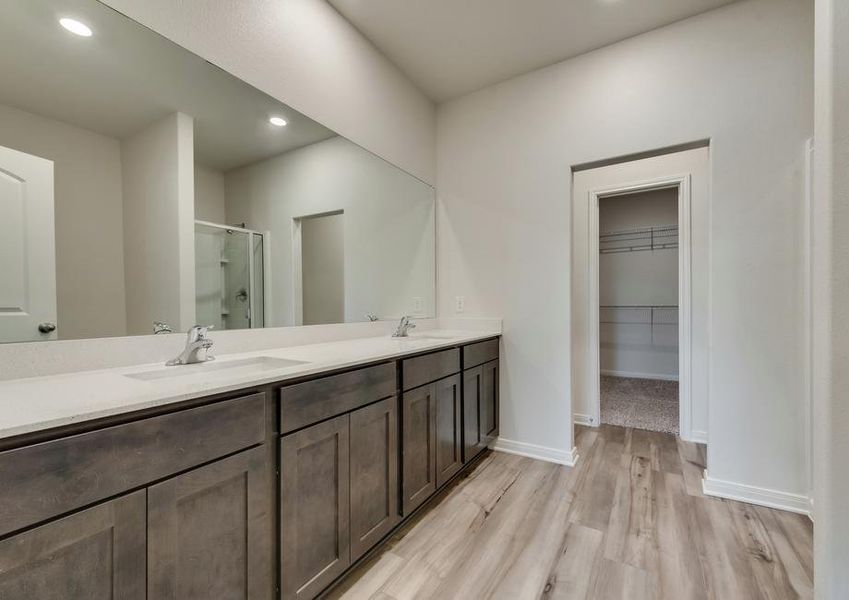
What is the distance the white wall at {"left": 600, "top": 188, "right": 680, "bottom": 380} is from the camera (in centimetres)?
473

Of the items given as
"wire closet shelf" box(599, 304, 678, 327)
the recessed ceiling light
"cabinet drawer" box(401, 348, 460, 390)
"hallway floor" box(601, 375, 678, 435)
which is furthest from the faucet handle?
"wire closet shelf" box(599, 304, 678, 327)

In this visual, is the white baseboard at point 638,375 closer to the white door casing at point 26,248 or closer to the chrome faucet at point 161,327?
the chrome faucet at point 161,327

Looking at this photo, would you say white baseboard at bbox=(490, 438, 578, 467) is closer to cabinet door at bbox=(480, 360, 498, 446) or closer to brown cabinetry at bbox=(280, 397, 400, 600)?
cabinet door at bbox=(480, 360, 498, 446)

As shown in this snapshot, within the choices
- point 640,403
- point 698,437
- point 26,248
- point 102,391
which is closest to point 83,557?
point 102,391

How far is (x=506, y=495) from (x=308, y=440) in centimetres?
135

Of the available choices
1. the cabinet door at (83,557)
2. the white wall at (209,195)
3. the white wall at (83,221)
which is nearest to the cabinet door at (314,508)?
the cabinet door at (83,557)

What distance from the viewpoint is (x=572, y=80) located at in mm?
2404

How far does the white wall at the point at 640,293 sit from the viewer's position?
15.5ft

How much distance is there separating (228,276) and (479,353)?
59.5 inches

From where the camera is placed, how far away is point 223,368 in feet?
4.41

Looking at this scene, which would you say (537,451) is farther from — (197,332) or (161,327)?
(161,327)

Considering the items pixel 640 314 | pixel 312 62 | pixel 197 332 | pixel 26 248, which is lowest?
pixel 640 314

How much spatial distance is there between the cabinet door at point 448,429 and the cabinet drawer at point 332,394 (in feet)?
1.49

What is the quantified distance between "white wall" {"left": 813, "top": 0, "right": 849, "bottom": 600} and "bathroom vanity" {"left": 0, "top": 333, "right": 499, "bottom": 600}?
1361mm
